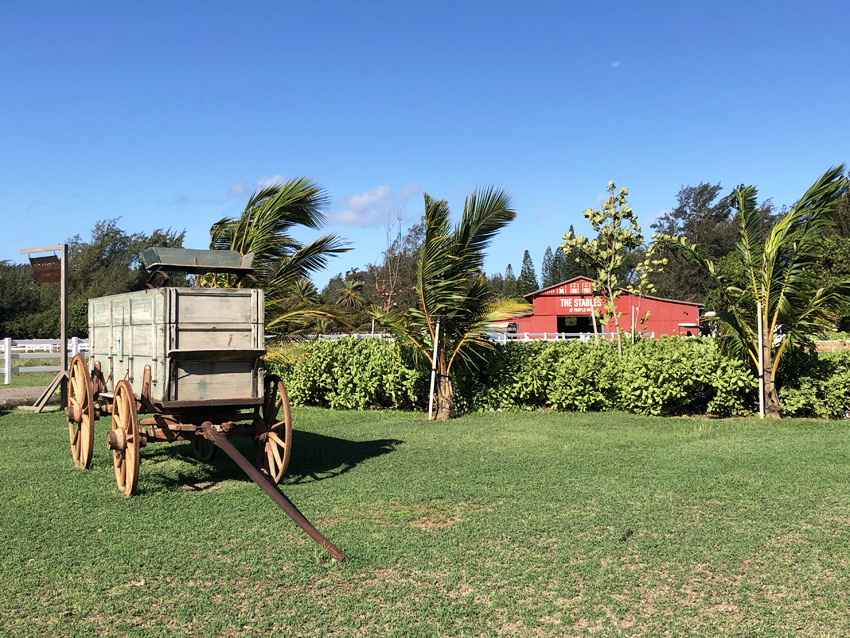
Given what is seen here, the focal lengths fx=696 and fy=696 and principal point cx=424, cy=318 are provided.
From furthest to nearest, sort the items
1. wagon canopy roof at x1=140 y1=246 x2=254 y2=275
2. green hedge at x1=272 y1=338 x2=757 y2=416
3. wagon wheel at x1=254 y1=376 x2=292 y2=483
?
green hedge at x1=272 y1=338 x2=757 y2=416, wagon canopy roof at x1=140 y1=246 x2=254 y2=275, wagon wheel at x1=254 y1=376 x2=292 y2=483

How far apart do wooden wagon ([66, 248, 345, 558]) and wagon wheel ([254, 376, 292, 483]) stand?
0.03 feet

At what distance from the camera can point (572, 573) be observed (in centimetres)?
452

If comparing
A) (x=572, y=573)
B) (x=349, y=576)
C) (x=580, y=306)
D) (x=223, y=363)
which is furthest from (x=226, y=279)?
(x=580, y=306)

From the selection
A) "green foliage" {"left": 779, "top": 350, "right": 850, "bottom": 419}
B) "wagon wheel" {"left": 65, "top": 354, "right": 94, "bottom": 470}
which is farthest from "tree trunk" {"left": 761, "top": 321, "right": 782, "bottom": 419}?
"wagon wheel" {"left": 65, "top": 354, "right": 94, "bottom": 470}

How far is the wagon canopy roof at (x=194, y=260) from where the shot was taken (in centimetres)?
715

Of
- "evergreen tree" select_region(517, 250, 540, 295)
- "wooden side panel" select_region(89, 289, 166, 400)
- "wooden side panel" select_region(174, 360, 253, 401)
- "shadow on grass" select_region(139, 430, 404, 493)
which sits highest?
"evergreen tree" select_region(517, 250, 540, 295)

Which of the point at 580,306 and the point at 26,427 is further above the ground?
the point at 580,306

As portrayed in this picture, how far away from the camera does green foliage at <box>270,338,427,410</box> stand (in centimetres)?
1307

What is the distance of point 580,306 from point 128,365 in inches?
1209

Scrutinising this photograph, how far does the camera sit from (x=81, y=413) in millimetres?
7836

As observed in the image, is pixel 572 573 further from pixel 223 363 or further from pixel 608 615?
pixel 223 363

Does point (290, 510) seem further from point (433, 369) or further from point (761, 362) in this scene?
point (761, 362)

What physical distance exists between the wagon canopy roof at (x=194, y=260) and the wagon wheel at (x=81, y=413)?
5.01 ft

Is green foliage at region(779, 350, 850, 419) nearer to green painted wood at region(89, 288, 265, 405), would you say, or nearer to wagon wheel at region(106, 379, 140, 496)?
green painted wood at region(89, 288, 265, 405)
